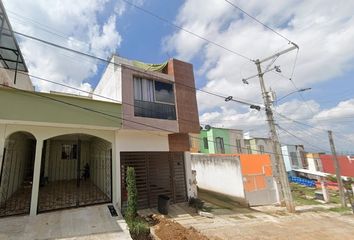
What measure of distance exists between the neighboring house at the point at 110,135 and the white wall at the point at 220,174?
200 inches

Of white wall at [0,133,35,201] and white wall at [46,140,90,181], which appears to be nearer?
white wall at [0,133,35,201]

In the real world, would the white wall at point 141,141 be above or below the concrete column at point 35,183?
above

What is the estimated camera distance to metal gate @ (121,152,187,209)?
1127 cm

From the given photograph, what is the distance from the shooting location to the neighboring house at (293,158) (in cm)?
3669

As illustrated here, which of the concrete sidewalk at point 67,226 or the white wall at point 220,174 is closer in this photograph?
the concrete sidewalk at point 67,226

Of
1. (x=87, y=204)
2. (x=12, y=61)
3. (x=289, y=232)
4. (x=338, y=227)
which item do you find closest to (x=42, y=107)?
(x=12, y=61)

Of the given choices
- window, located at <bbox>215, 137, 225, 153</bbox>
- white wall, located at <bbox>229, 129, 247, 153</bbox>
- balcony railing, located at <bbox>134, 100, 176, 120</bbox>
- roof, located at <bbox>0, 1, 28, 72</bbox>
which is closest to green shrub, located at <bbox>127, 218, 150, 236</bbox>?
balcony railing, located at <bbox>134, 100, 176, 120</bbox>

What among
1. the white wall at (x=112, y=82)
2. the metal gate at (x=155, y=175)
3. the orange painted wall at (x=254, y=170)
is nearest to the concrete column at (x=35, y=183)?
the metal gate at (x=155, y=175)

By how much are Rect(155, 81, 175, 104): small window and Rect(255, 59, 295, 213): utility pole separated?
7.60 m

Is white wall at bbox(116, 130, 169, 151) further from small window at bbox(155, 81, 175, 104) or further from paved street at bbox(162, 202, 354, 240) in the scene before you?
paved street at bbox(162, 202, 354, 240)

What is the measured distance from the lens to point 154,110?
1178cm

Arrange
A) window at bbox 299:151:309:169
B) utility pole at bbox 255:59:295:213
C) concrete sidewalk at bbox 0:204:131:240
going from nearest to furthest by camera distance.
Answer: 1. concrete sidewalk at bbox 0:204:131:240
2. utility pole at bbox 255:59:295:213
3. window at bbox 299:151:309:169

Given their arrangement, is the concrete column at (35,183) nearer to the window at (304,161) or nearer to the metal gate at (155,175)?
the metal gate at (155,175)

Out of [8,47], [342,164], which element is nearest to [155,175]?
[8,47]
